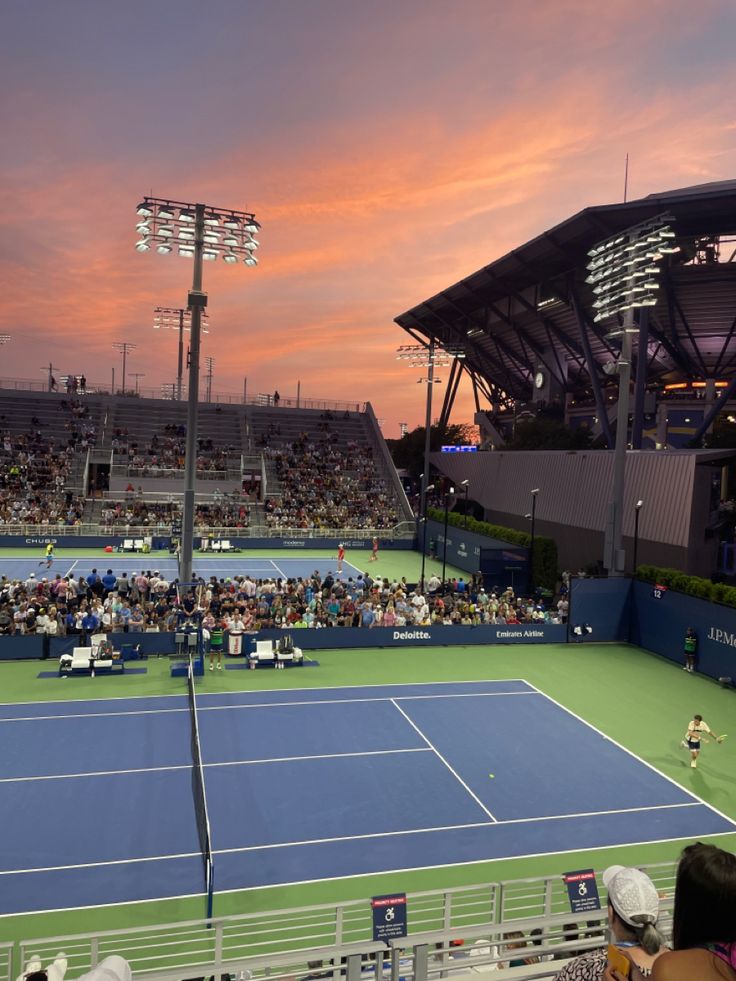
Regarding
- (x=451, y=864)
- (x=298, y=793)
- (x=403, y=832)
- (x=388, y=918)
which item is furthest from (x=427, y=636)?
(x=388, y=918)

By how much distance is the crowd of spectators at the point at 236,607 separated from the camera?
76.3 ft

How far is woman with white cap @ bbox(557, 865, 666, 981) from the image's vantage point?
3.06 m

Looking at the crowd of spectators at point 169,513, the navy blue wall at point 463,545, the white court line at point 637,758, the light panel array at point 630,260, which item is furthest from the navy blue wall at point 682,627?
the crowd of spectators at point 169,513

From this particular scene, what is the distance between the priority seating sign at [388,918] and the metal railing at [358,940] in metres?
0.18

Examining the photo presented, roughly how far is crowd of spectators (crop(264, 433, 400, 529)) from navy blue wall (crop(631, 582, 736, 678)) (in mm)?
28443

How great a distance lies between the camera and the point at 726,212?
39.7m

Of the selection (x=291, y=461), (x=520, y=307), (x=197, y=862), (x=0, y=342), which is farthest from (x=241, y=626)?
(x=0, y=342)

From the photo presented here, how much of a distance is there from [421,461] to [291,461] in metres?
20.3

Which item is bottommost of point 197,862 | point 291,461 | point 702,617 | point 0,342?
point 197,862

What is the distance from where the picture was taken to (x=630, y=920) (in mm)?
3115

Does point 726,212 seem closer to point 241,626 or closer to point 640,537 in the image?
point 640,537

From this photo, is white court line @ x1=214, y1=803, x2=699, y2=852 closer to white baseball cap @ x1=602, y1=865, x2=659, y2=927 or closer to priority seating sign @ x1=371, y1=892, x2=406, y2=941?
Result: priority seating sign @ x1=371, y1=892, x2=406, y2=941

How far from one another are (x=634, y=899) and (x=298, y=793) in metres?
12.0

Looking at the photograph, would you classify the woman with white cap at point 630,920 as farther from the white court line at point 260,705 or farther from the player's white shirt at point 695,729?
the white court line at point 260,705
